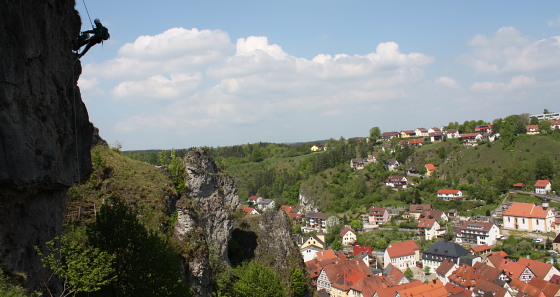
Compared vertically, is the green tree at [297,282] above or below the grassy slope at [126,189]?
below

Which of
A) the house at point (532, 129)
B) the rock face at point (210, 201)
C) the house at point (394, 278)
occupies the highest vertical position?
Answer: the house at point (532, 129)

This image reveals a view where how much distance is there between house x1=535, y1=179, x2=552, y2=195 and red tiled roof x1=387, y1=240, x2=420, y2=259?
43.2m

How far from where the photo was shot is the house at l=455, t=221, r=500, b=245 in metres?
73.1

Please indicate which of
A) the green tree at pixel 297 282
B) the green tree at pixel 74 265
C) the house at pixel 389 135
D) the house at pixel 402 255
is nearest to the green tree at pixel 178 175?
the green tree at pixel 297 282

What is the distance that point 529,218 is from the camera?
254 feet

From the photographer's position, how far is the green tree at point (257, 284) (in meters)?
25.7

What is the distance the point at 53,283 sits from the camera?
10.5m

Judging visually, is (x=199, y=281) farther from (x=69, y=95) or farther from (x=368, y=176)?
(x=368, y=176)

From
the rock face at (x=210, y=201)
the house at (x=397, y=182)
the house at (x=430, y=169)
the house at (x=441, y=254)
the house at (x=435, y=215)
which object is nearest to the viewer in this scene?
Result: the rock face at (x=210, y=201)

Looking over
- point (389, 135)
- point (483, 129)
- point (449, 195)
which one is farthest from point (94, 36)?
point (389, 135)

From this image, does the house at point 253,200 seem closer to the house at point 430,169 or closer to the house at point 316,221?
the house at point 316,221

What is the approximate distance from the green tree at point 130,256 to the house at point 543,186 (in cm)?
10010

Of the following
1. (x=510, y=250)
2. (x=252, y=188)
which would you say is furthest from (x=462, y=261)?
(x=252, y=188)

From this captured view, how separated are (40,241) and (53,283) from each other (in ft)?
4.17
